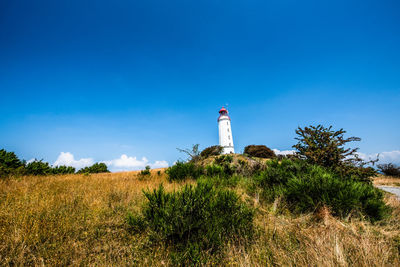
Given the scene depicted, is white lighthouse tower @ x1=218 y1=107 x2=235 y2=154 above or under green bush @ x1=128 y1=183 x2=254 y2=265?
above

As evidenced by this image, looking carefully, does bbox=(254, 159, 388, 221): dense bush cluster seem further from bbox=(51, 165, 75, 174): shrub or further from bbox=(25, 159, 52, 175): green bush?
bbox=(51, 165, 75, 174): shrub

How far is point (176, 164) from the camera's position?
894 cm

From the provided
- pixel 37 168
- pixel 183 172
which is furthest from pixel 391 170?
pixel 37 168

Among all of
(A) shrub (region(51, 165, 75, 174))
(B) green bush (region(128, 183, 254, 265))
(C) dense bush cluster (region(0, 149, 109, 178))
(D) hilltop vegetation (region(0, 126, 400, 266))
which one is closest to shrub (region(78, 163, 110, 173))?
(A) shrub (region(51, 165, 75, 174))

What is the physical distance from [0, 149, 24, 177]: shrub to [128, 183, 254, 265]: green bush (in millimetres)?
8597

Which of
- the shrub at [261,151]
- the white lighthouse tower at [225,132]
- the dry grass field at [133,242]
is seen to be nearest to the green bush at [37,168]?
the dry grass field at [133,242]

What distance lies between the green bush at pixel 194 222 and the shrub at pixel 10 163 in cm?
860

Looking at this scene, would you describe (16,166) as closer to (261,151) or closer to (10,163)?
(10,163)

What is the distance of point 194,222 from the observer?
7.61ft

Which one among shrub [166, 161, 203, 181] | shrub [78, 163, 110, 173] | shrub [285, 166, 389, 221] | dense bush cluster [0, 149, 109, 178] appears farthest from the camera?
shrub [78, 163, 110, 173]

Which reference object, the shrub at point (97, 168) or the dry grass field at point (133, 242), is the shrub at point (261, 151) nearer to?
the dry grass field at point (133, 242)

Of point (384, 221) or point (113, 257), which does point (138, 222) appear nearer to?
point (113, 257)

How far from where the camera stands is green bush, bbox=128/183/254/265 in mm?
2066

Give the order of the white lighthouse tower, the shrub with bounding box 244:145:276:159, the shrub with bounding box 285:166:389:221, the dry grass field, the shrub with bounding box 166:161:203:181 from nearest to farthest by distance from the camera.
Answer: the dry grass field, the shrub with bounding box 285:166:389:221, the shrub with bounding box 166:161:203:181, the shrub with bounding box 244:145:276:159, the white lighthouse tower
